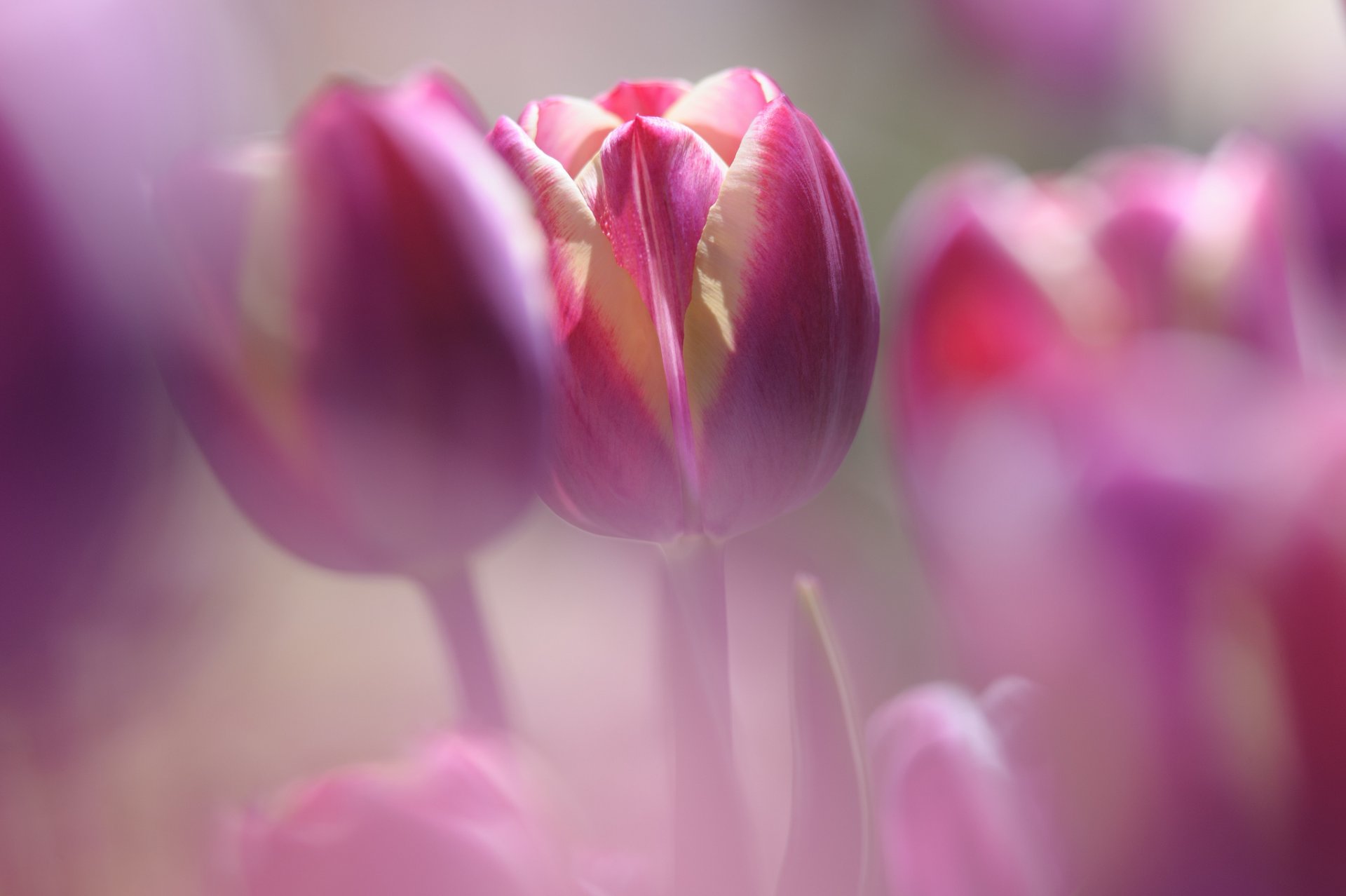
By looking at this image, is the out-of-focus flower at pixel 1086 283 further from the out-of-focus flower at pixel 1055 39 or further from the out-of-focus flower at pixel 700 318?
the out-of-focus flower at pixel 1055 39

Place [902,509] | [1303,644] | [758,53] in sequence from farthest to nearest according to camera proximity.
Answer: [758,53] → [902,509] → [1303,644]

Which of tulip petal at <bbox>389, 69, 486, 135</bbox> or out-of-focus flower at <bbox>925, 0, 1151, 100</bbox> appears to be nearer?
tulip petal at <bbox>389, 69, 486, 135</bbox>

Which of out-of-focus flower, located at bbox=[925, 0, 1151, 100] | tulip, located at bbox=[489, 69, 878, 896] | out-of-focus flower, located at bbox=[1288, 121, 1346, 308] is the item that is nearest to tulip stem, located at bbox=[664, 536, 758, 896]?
tulip, located at bbox=[489, 69, 878, 896]

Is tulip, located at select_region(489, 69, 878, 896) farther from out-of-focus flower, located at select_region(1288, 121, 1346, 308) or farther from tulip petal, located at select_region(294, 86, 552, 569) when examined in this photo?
out-of-focus flower, located at select_region(1288, 121, 1346, 308)

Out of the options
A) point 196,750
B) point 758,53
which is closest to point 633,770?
point 196,750

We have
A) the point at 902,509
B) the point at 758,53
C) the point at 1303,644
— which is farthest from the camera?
the point at 758,53

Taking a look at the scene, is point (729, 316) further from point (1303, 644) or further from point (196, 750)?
point (196, 750)
